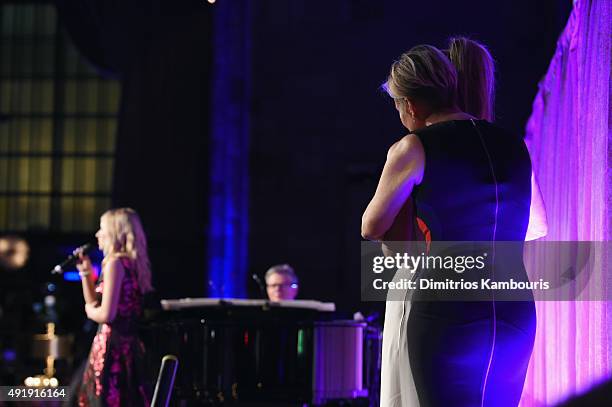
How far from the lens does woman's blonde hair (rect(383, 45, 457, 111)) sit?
2.32m

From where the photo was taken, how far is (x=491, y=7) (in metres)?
10.2

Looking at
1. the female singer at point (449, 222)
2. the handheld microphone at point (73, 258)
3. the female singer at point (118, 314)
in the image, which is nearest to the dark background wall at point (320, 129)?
the handheld microphone at point (73, 258)

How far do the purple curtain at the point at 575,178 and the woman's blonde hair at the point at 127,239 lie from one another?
2.01 meters

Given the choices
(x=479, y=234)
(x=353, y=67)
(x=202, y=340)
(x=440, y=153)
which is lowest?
(x=202, y=340)

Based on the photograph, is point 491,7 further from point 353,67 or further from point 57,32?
point 57,32

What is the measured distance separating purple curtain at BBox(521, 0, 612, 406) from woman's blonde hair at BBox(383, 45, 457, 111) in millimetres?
1195

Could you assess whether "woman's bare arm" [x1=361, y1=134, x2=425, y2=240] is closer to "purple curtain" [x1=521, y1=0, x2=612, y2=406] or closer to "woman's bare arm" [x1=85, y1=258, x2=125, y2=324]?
"purple curtain" [x1=521, y1=0, x2=612, y2=406]

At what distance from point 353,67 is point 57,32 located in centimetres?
581

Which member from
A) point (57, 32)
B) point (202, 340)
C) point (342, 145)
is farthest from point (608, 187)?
point (57, 32)

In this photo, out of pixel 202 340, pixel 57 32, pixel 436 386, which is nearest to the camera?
pixel 436 386

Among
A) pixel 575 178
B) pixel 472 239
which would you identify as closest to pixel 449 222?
pixel 472 239

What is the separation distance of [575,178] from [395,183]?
93.1 inches

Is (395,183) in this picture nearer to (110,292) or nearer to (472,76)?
(472,76)

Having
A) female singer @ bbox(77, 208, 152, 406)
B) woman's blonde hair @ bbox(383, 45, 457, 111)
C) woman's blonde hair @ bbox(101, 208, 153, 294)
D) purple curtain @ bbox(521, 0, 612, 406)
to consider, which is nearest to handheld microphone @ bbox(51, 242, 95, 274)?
female singer @ bbox(77, 208, 152, 406)
